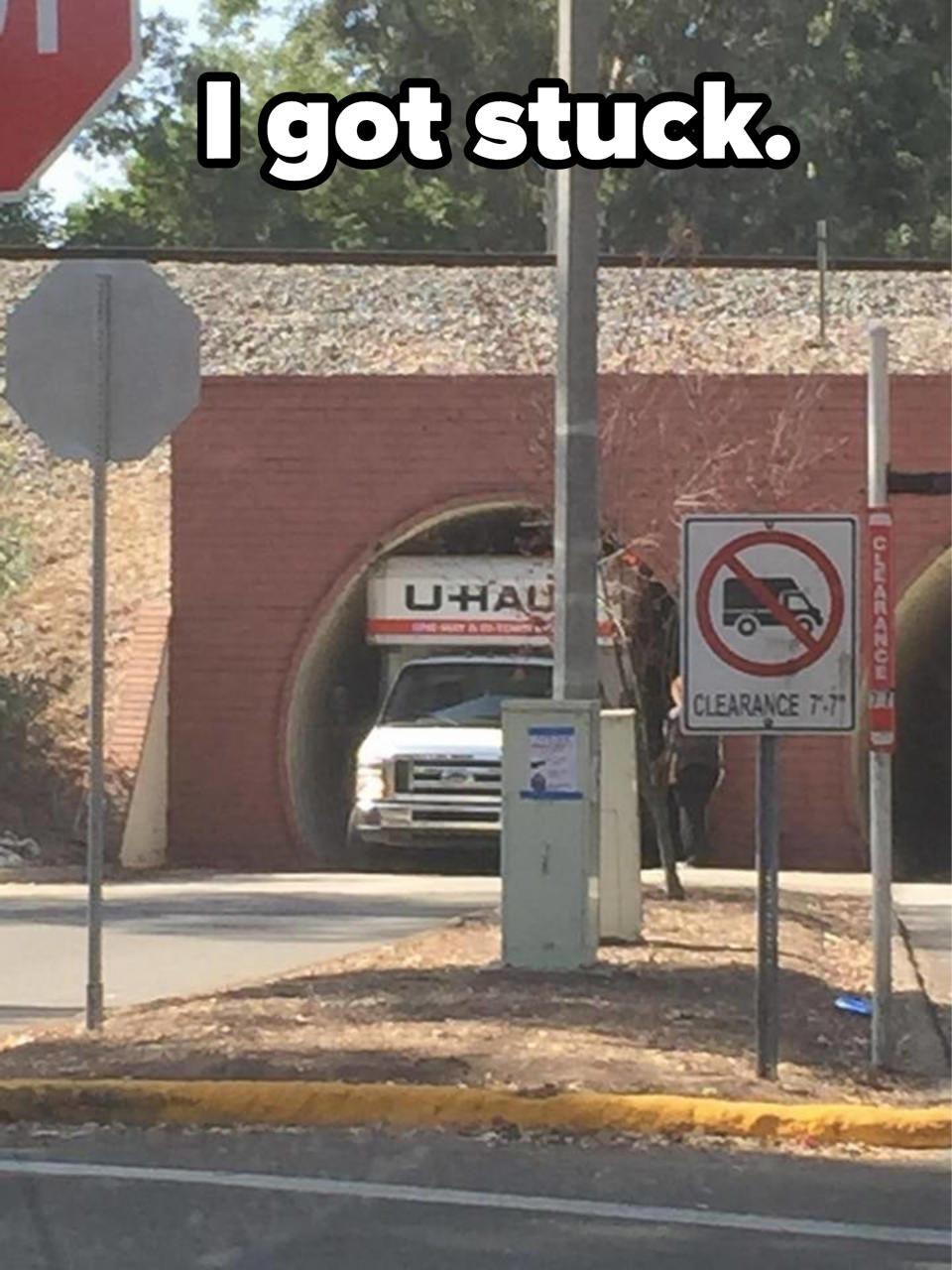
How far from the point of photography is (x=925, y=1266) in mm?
7062

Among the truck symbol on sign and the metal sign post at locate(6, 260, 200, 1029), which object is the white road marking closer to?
the truck symbol on sign

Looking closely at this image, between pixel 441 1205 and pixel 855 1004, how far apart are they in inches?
185

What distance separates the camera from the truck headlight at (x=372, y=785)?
826 inches

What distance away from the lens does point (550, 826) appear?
1193 centimetres

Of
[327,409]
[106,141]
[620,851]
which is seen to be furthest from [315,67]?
[620,851]

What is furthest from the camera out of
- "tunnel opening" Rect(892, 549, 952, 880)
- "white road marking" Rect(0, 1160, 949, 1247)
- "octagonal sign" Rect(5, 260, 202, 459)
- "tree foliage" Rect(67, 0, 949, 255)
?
"tree foliage" Rect(67, 0, 949, 255)

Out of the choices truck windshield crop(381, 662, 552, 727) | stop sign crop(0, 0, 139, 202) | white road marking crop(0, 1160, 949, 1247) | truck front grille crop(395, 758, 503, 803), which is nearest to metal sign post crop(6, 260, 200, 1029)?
white road marking crop(0, 1160, 949, 1247)

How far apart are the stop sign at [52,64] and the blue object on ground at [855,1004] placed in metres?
7.16

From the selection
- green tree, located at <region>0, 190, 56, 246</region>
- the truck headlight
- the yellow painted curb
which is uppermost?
green tree, located at <region>0, 190, 56, 246</region>

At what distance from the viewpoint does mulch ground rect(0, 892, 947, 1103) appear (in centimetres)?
949

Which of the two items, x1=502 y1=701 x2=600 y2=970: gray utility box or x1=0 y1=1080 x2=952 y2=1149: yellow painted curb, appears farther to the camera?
x1=502 y1=701 x2=600 y2=970: gray utility box

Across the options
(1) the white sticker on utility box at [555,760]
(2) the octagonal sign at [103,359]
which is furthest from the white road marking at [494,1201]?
(1) the white sticker on utility box at [555,760]

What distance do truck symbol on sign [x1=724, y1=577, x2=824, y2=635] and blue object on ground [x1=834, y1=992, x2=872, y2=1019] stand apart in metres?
3.14

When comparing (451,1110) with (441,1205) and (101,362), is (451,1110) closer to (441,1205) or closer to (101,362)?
(441,1205)
